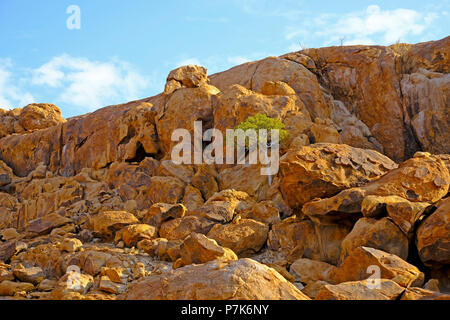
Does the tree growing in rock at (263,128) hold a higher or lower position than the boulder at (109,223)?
higher

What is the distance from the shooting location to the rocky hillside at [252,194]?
9086 millimetres

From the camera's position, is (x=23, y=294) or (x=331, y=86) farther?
(x=331, y=86)

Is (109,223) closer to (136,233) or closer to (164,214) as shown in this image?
(136,233)

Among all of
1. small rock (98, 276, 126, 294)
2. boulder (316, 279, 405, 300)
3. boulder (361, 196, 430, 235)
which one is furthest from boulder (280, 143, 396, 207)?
boulder (316, 279, 405, 300)

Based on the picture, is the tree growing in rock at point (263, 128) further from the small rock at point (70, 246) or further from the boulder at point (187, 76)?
the small rock at point (70, 246)

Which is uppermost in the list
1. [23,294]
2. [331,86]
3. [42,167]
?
[331,86]

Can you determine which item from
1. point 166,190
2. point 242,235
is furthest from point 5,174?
point 242,235

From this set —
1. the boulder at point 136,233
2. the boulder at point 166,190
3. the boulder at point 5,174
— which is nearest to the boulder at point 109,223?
the boulder at point 136,233

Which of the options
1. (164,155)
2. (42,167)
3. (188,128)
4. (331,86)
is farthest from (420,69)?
(42,167)

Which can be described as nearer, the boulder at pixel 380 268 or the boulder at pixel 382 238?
the boulder at pixel 380 268

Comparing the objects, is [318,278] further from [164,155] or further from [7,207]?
[7,207]

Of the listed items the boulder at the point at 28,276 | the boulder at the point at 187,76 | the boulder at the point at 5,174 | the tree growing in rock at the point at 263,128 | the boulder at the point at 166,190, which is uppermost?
the boulder at the point at 187,76

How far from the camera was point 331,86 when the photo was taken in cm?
2775
